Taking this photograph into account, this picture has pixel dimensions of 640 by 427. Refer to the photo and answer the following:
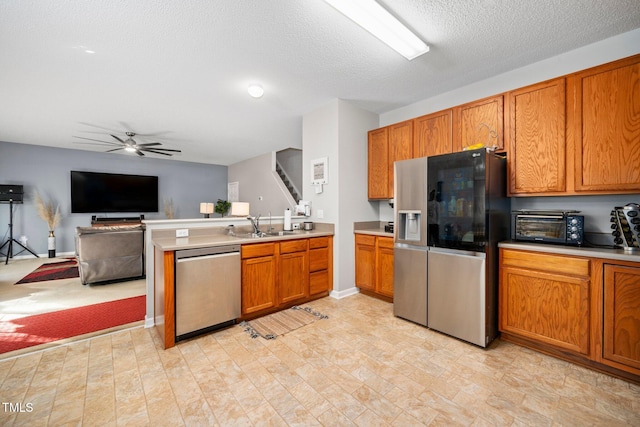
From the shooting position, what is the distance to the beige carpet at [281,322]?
102 inches

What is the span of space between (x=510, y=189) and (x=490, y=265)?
804 mm

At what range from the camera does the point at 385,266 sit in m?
3.36

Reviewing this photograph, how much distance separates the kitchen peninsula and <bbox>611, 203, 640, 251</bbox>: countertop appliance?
268 cm

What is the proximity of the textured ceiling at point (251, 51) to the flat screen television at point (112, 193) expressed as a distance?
10.2 ft

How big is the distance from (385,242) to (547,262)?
1.60 m

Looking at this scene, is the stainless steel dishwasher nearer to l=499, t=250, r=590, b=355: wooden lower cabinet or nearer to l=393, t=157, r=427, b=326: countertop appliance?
l=393, t=157, r=427, b=326: countertop appliance

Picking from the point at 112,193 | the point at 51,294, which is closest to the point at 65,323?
the point at 51,294

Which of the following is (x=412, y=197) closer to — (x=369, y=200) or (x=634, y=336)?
(x=369, y=200)

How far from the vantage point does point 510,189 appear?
2.54 metres

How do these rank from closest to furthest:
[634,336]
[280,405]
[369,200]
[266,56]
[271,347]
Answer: [280,405]
[634,336]
[271,347]
[266,56]
[369,200]

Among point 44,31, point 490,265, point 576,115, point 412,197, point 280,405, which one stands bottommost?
point 280,405

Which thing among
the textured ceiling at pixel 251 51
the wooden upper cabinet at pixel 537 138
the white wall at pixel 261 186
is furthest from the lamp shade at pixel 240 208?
the white wall at pixel 261 186

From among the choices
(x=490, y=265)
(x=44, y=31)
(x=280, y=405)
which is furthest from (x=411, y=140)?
(x=44, y=31)

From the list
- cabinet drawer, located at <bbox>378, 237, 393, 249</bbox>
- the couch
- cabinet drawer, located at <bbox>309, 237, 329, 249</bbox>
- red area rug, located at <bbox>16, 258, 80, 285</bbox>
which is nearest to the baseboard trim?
cabinet drawer, located at <bbox>309, 237, 329, 249</bbox>
